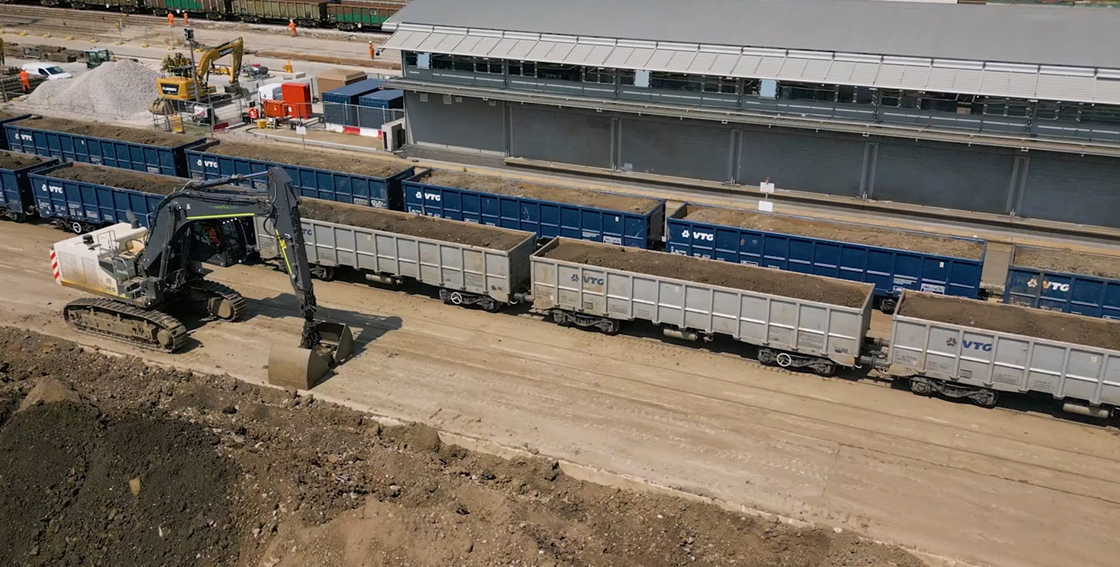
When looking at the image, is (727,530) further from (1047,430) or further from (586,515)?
(1047,430)

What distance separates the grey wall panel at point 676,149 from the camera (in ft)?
129

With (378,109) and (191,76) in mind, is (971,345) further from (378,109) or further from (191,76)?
(191,76)

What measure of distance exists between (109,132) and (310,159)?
11.0 m

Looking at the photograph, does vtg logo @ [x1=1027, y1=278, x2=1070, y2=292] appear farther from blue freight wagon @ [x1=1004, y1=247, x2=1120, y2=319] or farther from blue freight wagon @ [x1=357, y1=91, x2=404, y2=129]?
blue freight wagon @ [x1=357, y1=91, x2=404, y2=129]

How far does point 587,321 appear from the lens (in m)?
27.5

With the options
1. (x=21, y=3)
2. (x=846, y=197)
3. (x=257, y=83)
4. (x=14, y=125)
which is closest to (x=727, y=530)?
(x=846, y=197)

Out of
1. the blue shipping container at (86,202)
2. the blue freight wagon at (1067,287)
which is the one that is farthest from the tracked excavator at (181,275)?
the blue freight wagon at (1067,287)

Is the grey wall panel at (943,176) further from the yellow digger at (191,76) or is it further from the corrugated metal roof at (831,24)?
the yellow digger at (191,76)

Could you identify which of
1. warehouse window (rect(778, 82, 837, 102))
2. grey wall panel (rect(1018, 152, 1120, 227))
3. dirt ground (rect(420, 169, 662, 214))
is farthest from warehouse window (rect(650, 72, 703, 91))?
grey wall panel (rect(1018, 152, 1120, 227))

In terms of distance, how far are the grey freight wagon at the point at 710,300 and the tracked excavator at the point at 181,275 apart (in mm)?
6680

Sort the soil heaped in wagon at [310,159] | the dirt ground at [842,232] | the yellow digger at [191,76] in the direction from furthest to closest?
1. the yellow digger at [191,76]
2. the soil heaped in wagon at [310,159]
3. the dirt ground at [842,232]

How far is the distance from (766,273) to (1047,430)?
8.38 meters

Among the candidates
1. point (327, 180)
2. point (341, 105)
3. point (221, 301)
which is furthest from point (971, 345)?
point (341, 105)

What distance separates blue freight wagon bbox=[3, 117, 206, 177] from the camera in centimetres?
3956
